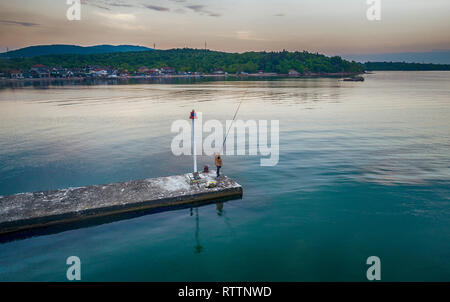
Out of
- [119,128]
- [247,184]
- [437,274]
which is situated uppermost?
[119,128]

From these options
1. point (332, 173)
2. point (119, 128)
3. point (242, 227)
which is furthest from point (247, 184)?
point (119, 128)

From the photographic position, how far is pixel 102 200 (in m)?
13.1

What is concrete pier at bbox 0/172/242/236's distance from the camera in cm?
1178

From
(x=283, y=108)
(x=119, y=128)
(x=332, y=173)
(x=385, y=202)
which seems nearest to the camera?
(x=385, y=202)

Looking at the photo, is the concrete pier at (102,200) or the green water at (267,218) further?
the concrete pier at (102,200)

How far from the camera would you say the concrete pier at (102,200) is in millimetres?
11781

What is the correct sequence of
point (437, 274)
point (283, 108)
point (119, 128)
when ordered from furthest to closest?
point (283, 108)
point (119, 128)
point (437, 274)

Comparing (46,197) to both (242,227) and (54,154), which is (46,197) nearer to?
(242,227)

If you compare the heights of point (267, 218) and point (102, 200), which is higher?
point (102, 200)

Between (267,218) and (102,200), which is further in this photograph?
(102,200)

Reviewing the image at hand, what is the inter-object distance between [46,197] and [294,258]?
37.4 ft

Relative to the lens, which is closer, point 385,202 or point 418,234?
point 418,234

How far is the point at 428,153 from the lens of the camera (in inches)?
893

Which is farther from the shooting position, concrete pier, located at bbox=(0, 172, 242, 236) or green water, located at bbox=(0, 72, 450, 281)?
concrete pier, located at bbox=(0, 172, 242, 236)
